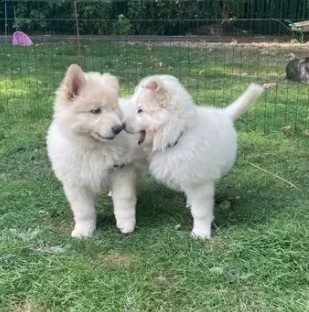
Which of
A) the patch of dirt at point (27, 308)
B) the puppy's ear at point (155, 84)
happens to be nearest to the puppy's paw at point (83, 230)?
the patch of dirt at point (27, 308)

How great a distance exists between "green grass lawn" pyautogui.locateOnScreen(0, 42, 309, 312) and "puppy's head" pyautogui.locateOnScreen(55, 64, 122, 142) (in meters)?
0.68

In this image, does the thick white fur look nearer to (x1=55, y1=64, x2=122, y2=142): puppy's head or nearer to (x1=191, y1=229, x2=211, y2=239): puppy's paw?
(x1=55, y1=64, x2=122, y2=142): puppy's head

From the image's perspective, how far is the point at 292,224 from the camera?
11.0 ft

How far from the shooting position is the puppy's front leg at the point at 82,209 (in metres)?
3.42

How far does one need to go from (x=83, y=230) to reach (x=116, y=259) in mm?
417

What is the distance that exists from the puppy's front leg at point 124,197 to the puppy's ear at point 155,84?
0.53 meters

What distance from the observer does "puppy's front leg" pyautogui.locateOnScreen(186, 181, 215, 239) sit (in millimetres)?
3287

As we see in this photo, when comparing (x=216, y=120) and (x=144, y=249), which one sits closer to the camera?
(x=144, y=249)

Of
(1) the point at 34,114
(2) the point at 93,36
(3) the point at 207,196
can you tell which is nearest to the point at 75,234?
(3) the point at 207,196

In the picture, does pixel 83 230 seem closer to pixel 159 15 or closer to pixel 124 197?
pixel 124 197

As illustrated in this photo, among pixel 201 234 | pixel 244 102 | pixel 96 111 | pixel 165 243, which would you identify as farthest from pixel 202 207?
pixel 244 102

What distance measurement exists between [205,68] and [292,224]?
667 cm

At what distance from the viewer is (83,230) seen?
11.3ft

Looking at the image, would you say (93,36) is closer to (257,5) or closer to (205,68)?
(205,68)
